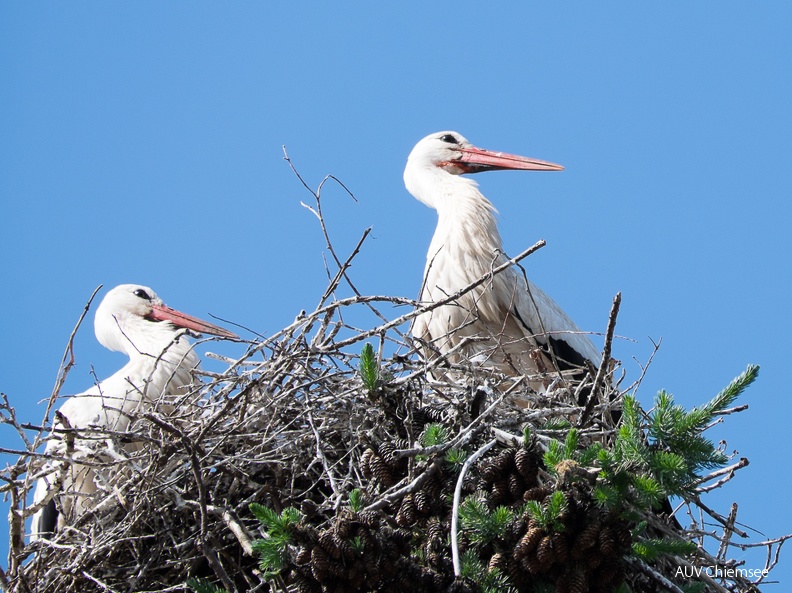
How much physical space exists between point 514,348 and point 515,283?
10.5 inches

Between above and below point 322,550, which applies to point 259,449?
above

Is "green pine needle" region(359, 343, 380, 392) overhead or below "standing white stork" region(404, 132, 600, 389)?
below

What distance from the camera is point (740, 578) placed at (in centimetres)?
318

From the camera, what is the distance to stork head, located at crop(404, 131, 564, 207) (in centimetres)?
579

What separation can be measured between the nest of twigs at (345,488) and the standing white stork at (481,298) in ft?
2.54

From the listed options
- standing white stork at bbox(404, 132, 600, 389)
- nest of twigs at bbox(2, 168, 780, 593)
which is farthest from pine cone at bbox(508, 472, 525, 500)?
standing white stork at bbox(404, 132, 600, 389)

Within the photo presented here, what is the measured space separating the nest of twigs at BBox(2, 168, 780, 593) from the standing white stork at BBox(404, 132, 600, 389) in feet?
2.54

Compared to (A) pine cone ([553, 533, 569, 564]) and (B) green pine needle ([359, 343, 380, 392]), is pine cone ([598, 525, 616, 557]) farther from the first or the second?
(B) green pine needle ([359, 343, 380, 392])

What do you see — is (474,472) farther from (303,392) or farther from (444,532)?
(303,392)

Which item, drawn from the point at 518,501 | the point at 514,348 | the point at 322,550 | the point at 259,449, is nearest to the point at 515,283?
the point at 514,348

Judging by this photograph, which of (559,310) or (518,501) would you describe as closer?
(518,501)

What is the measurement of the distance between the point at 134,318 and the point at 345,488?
2.96 meters

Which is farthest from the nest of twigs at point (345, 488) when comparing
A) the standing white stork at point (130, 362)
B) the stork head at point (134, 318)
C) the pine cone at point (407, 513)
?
the stork head at point (134, 318)

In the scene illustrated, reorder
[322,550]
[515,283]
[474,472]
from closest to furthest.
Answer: [322,550], [474,472], [515,283]
